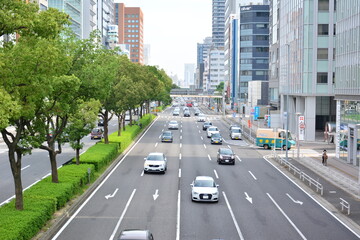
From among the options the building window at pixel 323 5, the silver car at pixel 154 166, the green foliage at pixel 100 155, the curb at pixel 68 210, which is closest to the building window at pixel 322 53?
the building window at pixel 323 5

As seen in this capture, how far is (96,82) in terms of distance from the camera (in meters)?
26.6

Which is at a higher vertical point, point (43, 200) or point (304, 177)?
point (43, 200)

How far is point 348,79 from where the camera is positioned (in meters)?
45.2

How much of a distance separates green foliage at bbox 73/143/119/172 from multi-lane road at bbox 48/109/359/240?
1.15m

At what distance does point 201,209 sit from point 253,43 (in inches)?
5182

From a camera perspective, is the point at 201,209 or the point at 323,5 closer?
the point at 201,209

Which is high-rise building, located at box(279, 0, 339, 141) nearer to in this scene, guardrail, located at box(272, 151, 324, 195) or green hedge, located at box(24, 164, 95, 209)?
guardrail, located at box(272, 151, 324, 195)

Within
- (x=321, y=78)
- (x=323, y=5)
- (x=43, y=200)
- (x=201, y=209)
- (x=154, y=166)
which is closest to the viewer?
(x=43, y=200)

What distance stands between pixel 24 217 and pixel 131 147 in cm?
3585

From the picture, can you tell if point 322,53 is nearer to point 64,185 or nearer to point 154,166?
point 154,166

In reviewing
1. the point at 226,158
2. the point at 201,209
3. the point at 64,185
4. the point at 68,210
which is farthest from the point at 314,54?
the point at 68,210

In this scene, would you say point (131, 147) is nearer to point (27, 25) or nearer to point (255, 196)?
point (255, 196)

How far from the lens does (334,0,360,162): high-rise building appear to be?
141 ft

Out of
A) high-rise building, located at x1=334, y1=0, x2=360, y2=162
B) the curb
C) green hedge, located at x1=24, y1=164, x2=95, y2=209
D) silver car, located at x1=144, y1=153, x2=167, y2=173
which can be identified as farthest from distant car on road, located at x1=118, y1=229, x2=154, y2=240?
high-rise building, located at x1=334, y1=0, x2=360, y2=162
